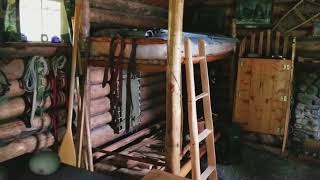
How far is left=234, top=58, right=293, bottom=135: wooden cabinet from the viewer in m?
5.30

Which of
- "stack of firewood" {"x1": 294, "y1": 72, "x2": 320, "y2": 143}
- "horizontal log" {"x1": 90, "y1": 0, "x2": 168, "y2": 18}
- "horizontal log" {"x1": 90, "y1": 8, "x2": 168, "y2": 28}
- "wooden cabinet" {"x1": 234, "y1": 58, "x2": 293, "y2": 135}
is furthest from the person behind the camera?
"wooden cabinet" {"x1": 234, "y1": 58, "x2": 293, "y2": 135}

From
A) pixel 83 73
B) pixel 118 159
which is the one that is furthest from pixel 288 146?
pixel 83 73

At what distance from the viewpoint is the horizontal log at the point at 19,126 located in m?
2.98

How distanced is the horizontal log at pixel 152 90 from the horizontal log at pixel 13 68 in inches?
92.5

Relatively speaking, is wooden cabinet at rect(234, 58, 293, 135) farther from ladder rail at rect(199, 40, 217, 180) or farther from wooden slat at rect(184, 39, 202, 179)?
wooden slat at rect(184, 39, 202, 179)

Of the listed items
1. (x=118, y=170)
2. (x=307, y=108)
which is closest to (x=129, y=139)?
(x=118, y=170)

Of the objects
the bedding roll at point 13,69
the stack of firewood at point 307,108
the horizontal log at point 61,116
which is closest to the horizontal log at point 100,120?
the horizontal log at point 61,116

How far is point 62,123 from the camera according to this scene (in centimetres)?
368

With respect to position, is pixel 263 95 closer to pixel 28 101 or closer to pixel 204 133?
pixel 204 133

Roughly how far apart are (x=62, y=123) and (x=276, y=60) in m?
3.73

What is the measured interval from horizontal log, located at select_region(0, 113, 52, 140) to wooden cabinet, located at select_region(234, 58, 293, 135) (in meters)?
3.58

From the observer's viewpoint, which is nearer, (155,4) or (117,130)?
(117,130)

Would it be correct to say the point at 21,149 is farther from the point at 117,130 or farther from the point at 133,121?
the point at 133,121

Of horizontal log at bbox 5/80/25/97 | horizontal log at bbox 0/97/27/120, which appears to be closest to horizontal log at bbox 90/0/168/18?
horizontal log at bbox 5/80/25/97
